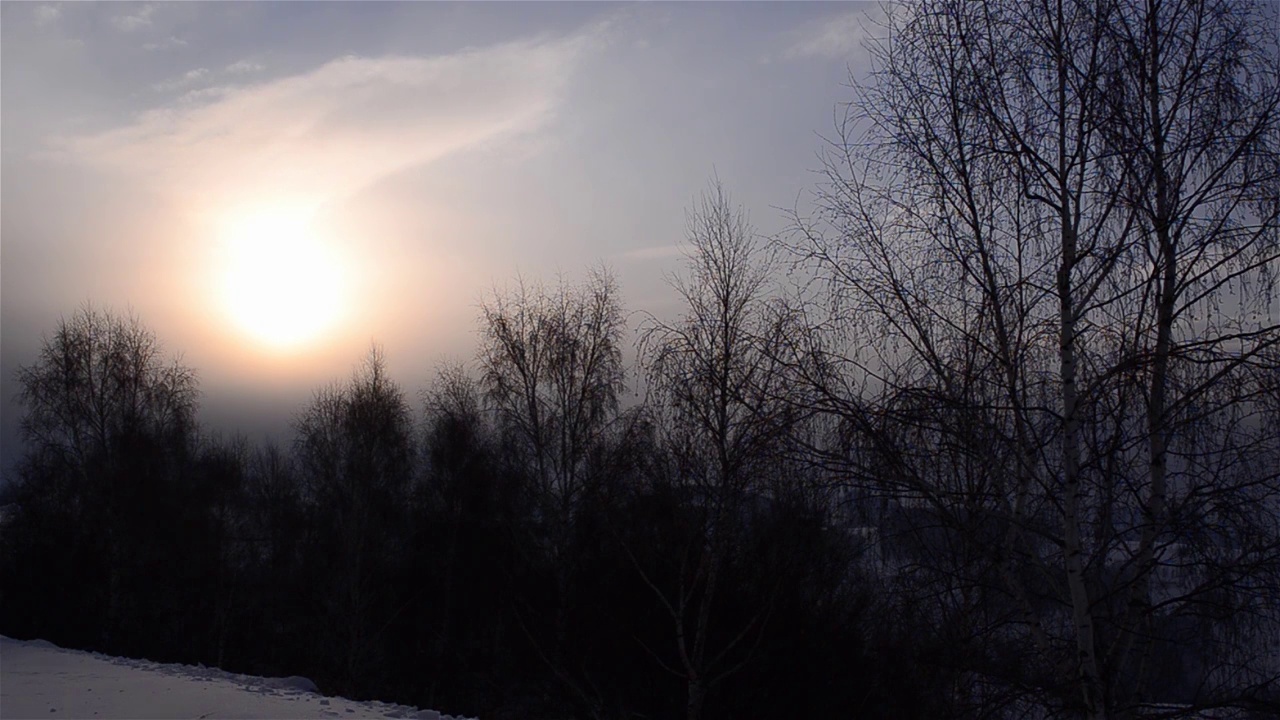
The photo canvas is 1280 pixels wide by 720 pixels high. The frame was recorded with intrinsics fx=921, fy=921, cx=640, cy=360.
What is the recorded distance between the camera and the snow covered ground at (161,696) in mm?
9180

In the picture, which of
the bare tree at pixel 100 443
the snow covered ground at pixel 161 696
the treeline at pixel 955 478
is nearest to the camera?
the treeline at pixel 955 478

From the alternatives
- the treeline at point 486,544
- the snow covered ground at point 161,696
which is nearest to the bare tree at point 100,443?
the treeline at point 486,544

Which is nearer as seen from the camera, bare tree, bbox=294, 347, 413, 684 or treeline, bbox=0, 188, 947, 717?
treeline, bbox=0, 188, 947, 717

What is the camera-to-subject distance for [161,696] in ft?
33.1

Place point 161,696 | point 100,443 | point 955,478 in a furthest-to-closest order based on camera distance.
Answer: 1. point 100,443
2. point 161,696
3. point 955,478

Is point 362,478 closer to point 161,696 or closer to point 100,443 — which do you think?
point 100,443

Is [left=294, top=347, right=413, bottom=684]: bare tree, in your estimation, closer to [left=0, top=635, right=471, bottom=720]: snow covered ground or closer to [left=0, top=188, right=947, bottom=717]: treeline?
[left=0, top=188, right=947, bottom=717]: treeline

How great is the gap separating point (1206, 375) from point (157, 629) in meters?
32.5

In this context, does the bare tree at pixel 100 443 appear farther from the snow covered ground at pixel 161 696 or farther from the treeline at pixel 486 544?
the snow covered ground at pixel 161 696

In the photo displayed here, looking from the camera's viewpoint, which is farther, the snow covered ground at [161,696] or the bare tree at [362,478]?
the bare tree at [362,478]

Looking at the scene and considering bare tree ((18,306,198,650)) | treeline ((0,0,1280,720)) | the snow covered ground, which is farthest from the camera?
bare tree ((18,306,198,650))

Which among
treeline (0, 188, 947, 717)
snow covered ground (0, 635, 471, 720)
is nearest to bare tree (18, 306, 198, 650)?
treeline (0, 188, 947, 717)

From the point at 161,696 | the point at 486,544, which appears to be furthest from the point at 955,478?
the point at 486,544

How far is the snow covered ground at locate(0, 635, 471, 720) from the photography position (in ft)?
30.1
